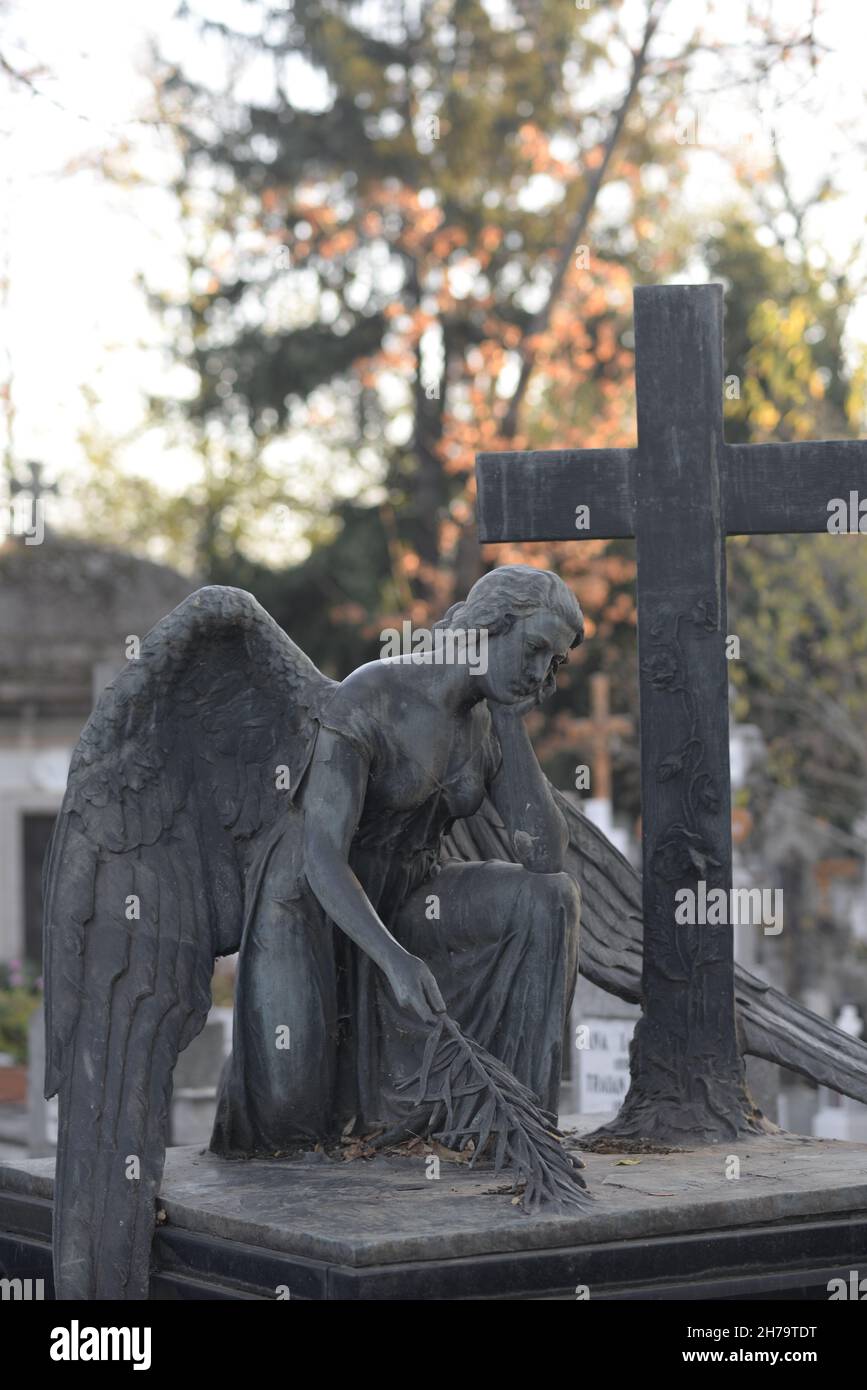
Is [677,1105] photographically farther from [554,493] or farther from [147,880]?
[554,493]

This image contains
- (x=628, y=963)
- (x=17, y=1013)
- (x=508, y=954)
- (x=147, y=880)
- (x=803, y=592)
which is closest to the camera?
(x=147, y=880)

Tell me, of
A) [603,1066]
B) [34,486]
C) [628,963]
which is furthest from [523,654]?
[34,486]

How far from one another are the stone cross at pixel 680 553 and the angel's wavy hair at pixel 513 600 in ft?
1.99

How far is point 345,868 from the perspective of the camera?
5.24 m

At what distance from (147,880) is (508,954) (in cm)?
94

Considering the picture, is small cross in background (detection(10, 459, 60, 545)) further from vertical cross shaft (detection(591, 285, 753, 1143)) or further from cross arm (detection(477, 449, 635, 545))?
vertical cross shaft (detection(591, 285, 753, 1143))

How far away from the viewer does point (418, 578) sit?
68.9 feet

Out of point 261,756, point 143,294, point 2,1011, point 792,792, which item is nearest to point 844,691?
point 792,792

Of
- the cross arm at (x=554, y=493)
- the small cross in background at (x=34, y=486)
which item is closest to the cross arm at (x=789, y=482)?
the cross arm at (x=554, y=493)

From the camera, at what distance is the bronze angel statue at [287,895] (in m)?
5.18

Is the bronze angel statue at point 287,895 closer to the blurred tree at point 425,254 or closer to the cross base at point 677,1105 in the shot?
the cross base at point 677,1105

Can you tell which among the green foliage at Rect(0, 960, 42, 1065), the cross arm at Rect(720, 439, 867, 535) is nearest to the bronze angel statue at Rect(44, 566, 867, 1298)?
the cross arm at Rect(720, 439, 867, 535)
